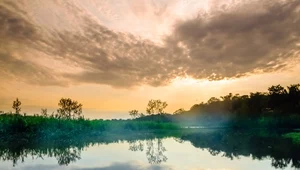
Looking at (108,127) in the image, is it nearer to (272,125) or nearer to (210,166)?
(210,166)

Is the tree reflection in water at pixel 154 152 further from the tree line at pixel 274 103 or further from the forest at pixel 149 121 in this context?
the tree line at pixel 274 103

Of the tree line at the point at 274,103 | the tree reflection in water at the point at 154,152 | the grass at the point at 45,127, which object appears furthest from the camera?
the tree line at the point at 274,103

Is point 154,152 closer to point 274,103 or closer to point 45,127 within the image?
point 45,127

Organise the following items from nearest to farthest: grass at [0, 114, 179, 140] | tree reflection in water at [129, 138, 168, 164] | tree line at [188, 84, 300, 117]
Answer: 1. tree reflection in water at [129, 138, 168, 164]
2. grass at [0, 114, 179, 140]
3. tree line at [188, 84, 300, 117]

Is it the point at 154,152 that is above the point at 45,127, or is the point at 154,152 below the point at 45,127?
below

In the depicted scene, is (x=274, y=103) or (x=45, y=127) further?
(x=274, y=103)

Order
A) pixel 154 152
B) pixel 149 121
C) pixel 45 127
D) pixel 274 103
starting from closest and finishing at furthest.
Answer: pixel 154 152, pixel 45 127, pixel 149 121, pixel 274 103

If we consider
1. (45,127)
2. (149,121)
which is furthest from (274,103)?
(45,127)

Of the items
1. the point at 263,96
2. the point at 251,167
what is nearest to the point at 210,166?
the point at 251,167

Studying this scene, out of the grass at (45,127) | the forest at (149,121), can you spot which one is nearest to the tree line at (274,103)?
the forest at (149,121)

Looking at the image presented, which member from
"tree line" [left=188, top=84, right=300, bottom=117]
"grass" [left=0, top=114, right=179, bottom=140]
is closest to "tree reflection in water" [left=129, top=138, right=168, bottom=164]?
"grass" [left=0, top=114, right=179, bottom=140]

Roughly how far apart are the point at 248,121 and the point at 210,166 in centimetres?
5271

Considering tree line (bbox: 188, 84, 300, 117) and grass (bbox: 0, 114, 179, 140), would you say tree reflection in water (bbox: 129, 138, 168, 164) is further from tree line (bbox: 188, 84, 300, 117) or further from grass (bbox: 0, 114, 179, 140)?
tree line (bbox: 188, 84, 300, 117)

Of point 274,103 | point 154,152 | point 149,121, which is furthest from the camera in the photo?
point 274,103
